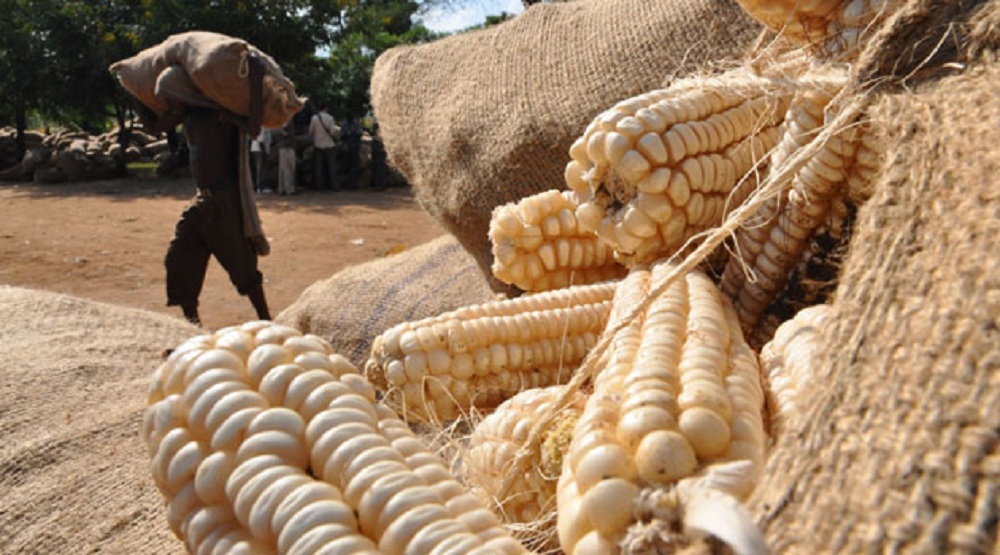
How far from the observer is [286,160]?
32.1 ft

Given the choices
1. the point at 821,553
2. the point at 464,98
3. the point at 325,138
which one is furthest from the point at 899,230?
the point at 325,138

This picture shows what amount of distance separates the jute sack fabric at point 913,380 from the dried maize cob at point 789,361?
0.50 ft

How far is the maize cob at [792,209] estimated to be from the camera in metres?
0.97

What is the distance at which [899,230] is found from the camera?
554 mm

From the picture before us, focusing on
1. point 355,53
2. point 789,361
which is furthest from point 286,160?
point 789,361

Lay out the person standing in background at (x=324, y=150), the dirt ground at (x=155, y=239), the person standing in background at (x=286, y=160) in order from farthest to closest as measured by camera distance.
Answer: the person standing in background at (x=324, y=150), the person standing in background at (x=286, y=160), the dirt ground at (x=155, y=239)

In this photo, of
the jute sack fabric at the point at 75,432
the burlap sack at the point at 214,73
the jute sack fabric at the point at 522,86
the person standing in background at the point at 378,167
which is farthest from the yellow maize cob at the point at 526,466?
the person standing in background at the point at 378,167

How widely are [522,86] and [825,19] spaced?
1133mm

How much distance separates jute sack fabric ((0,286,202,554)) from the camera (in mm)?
1171

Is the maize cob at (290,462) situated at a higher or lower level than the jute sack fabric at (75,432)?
higher

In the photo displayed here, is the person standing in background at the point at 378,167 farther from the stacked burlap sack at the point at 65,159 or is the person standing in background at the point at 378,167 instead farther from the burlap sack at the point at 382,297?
the burlap sack at the point at 382,297

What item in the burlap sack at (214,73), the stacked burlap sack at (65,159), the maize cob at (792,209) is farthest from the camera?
the stacked burlap sack at (65,159)

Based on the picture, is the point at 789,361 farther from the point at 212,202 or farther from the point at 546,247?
the point at 212,202

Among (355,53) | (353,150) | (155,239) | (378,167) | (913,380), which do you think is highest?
(355,53)
